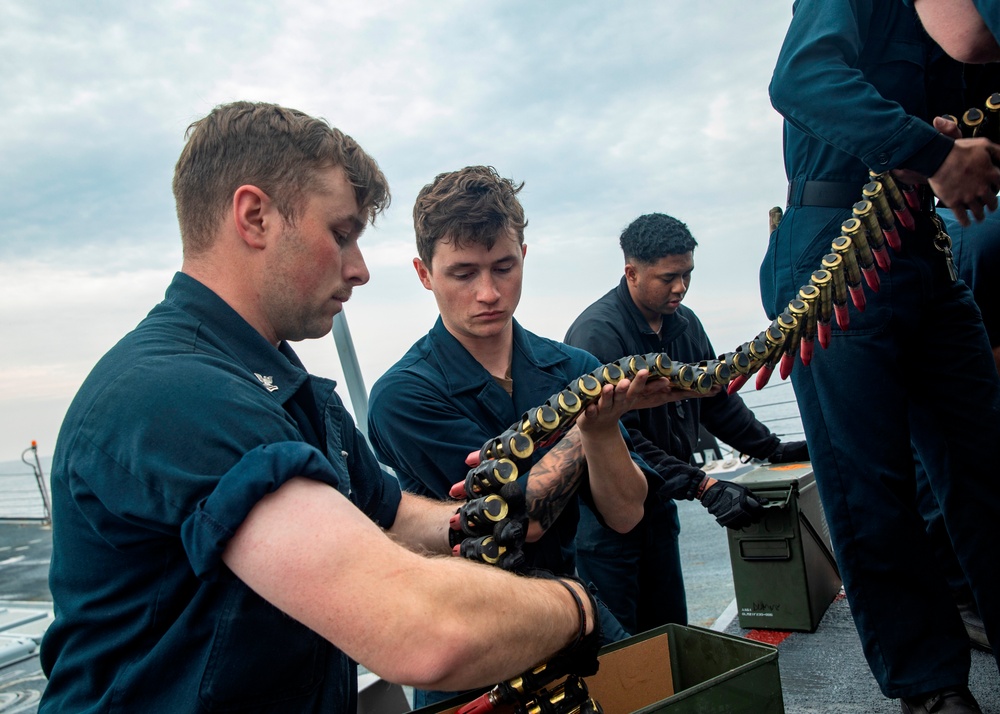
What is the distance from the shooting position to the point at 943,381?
8.64 ft

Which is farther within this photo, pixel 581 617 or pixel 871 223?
pixel 871 223

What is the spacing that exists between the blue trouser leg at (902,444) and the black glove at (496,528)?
1.20 m

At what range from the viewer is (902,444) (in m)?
2.58

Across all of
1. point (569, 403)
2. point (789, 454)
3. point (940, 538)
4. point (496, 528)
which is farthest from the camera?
point (789, 454)

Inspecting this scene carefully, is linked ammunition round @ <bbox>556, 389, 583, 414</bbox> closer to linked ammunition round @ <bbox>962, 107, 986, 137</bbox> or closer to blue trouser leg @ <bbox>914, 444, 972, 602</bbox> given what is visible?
linked ammunition round @ <bbox>962, 107, 986, 137</bbox>

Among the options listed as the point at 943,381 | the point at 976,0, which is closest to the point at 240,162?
the point at 976,0

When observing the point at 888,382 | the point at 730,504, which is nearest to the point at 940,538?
the point at 730,504

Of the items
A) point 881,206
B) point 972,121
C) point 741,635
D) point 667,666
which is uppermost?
point 972,121

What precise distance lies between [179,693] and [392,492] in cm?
102

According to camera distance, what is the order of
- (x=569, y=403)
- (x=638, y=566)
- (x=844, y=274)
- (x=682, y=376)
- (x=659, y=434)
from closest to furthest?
1. (x=569, y=403)
2. (x=682, y=376)
3. (x=844, y=274)
4. (x=638, y=566)
5. (x=659, y=434)

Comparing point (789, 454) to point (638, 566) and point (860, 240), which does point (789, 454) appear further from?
point (860, 240)

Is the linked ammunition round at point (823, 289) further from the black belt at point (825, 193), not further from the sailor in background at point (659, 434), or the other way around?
the sailor in background at point (659, 434)

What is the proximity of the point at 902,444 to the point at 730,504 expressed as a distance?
146 centimetres

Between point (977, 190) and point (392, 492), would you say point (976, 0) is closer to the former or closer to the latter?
point (977, 190)
